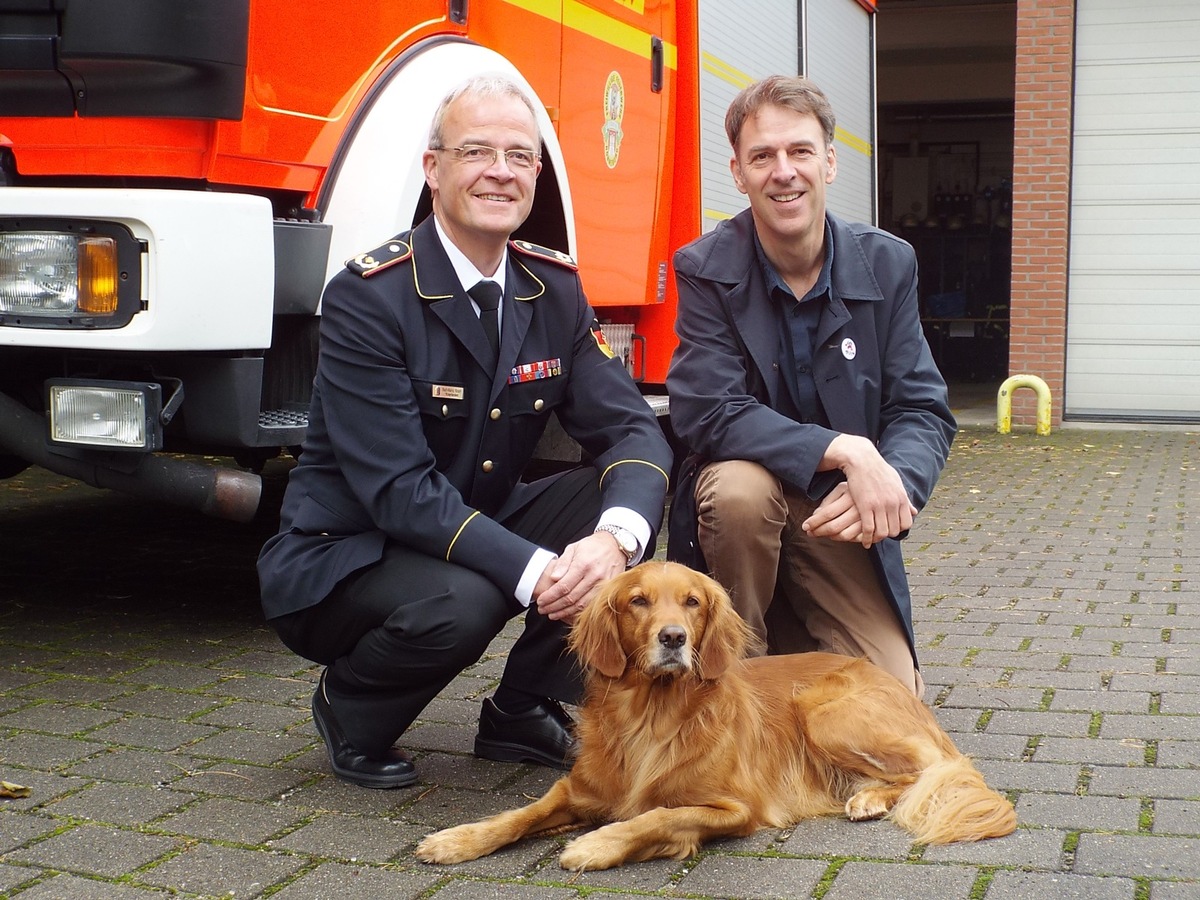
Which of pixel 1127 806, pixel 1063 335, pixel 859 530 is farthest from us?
pixel 1063 335

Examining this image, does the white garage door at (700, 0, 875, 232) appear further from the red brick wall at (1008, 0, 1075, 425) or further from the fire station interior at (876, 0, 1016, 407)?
the fire station interior at (876, 0, 1016, 407)

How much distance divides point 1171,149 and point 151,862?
11808 millimetres

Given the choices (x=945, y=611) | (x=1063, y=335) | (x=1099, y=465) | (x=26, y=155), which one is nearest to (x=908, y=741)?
(x=945, y=611)

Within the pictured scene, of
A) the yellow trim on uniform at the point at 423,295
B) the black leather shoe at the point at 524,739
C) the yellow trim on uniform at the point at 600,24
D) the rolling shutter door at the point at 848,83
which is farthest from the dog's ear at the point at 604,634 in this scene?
the rolling shutter door at the point at 848,83

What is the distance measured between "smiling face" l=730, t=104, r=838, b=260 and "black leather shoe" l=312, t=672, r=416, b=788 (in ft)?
5.55

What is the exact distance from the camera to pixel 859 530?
3.50m

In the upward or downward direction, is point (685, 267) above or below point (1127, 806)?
above

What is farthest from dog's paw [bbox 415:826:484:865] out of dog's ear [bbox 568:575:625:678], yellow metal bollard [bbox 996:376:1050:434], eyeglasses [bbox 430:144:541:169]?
yellow metal bollard [bbox 996:376:1050:434]

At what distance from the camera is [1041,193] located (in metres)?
12.4

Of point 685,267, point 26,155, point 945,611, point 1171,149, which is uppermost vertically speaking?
point 1171,149

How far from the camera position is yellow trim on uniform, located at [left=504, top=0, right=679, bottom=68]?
5062 millimetres

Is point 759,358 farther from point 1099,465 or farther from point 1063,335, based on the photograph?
point 1063,335

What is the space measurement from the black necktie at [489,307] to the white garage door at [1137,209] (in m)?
10.1

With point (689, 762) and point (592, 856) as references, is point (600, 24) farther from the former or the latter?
point (592, 856)
